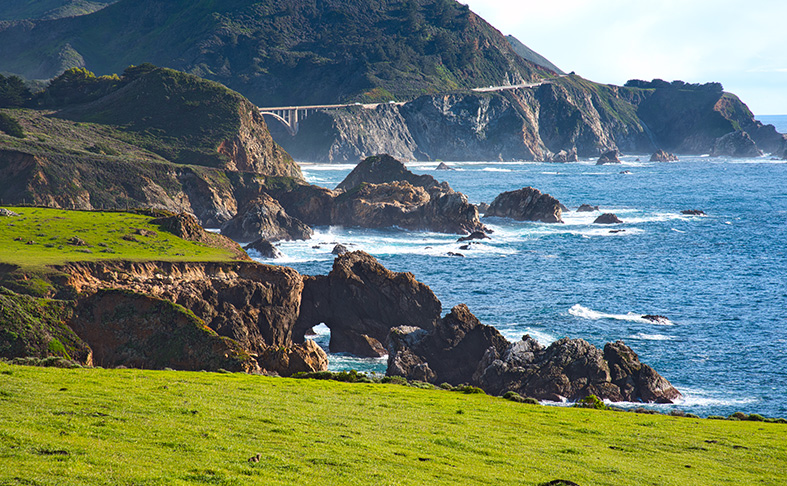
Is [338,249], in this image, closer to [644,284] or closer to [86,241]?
[86,241]

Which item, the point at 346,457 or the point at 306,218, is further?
Result: the point at 306,218

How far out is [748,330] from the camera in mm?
70625

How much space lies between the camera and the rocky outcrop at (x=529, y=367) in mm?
52969

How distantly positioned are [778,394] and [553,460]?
130ft

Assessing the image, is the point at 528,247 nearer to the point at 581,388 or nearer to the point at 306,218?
the point at 306,218

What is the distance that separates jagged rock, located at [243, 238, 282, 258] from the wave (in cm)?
4883

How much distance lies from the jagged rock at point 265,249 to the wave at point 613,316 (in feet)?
160

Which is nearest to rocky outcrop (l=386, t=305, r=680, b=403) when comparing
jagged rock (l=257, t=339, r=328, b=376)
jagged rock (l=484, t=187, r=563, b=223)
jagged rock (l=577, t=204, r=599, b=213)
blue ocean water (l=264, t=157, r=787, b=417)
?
blue ocean water (l=264, t=157, r=787, b=417)

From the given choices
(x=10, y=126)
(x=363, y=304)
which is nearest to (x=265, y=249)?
(x=363, y=304)

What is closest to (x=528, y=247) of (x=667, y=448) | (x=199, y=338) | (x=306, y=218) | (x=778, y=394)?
(x=306, y=218)

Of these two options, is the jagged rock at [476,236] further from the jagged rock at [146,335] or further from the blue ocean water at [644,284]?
the jagged rock at [146,335]

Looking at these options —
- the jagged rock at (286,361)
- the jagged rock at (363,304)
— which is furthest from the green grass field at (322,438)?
the jagged rock at (363,304)

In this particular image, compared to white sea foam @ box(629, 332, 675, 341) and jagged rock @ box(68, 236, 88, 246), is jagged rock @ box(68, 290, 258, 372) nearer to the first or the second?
jagged rock @ box(68, 236, 88, 246)

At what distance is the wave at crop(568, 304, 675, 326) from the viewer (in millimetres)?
73250
